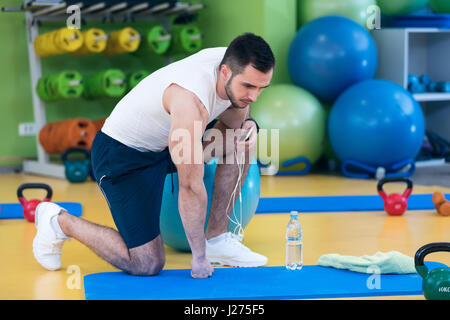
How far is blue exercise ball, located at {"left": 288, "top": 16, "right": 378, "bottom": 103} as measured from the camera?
5.43 meters

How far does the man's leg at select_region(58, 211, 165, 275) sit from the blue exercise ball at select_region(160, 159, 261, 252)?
24 centimetres

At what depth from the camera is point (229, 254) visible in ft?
8.91

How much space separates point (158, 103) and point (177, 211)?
1.89ft

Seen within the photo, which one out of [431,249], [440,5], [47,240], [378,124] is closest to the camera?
[431,249]

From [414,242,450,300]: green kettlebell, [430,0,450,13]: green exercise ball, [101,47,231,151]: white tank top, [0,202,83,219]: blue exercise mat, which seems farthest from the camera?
[430,0,450,13]: green exercise ball

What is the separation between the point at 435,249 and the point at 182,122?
3.13 ft

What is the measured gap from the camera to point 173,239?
116 inches

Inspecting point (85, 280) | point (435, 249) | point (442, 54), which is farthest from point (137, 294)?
point (442, 54)

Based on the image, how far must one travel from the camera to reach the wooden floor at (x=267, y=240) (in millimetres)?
2557

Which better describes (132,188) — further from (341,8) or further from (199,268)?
(341,8)

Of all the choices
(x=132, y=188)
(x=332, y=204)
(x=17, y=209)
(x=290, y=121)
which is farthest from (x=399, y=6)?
(x=132, y=188)

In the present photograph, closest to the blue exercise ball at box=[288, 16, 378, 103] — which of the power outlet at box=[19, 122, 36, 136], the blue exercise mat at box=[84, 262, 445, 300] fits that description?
the power outlet at box=[19, 122, 36, 136]

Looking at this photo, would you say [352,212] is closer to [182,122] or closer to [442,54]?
[182,122]

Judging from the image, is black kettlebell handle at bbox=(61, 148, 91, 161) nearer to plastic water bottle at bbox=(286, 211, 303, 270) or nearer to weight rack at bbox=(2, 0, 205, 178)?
weight rack at bbox=(2, 0, 205, 178)
